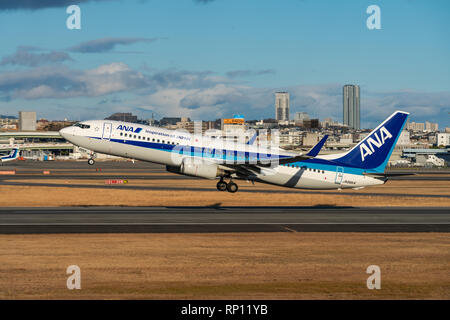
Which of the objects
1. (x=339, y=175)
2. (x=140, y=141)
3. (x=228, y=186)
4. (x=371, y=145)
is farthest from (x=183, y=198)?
(x=371, y=145)

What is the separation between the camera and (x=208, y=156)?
53750 mm

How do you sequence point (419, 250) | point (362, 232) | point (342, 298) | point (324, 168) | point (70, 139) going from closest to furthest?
point (342, 298) < point (419, 250) < point (362, 232) < point (70, 139) < point (324, 168)

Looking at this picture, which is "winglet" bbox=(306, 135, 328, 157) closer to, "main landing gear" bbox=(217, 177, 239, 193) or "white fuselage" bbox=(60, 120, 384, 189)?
"white fuselage" bbox=(60, 120, 384, 189)

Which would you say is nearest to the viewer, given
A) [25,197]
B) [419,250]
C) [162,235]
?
[419,250]

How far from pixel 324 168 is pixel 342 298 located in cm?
3613

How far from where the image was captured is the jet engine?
5166 centimetres

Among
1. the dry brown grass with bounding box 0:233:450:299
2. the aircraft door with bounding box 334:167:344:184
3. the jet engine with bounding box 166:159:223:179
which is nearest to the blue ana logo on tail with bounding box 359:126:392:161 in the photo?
the aircraft door with bounding box 334:167:344:184

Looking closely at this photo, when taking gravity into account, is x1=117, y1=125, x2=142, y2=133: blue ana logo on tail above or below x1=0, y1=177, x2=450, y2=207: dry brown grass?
above

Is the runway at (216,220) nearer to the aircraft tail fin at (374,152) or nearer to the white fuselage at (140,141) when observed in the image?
the aircraft tail fin at (374,152)

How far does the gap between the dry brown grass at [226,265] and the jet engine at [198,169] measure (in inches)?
492

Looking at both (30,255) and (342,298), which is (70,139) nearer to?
(30,255)

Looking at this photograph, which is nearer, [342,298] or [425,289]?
[342,298]

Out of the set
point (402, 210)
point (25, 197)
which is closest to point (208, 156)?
point (402, 210)

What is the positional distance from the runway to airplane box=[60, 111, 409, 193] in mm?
3562
